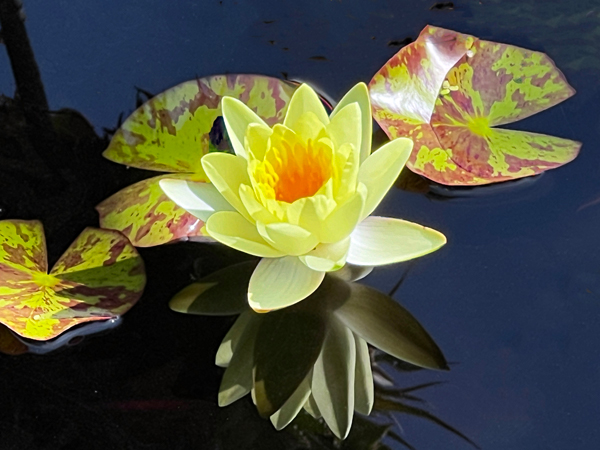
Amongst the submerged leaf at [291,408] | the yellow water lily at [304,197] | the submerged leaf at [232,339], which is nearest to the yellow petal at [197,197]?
the yellow water lily at [304,197]

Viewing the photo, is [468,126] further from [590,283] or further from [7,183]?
[7,183]

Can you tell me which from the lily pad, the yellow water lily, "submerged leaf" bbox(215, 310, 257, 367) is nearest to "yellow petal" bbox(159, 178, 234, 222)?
the yellow water lily

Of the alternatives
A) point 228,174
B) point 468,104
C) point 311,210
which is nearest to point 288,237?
point 311,210

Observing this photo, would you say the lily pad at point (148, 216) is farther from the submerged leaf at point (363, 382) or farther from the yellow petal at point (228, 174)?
the submerged leaf at point (363, 382)

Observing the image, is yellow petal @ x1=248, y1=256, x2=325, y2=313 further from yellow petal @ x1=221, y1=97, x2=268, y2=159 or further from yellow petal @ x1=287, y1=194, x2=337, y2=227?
yellow petal @ x1=221, y1=97, x2=268, y2=159

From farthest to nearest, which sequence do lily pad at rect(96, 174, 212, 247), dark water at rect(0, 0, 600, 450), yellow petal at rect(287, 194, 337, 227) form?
lily pad at rect(96, 174, 212, 247) → dark water at rect(0, 0, 600, 450) → yellow petal at rect(287, 194, 337, 227)

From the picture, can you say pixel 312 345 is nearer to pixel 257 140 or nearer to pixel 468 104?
pixel 257 140

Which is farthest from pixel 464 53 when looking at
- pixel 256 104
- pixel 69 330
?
pixel 69 330
